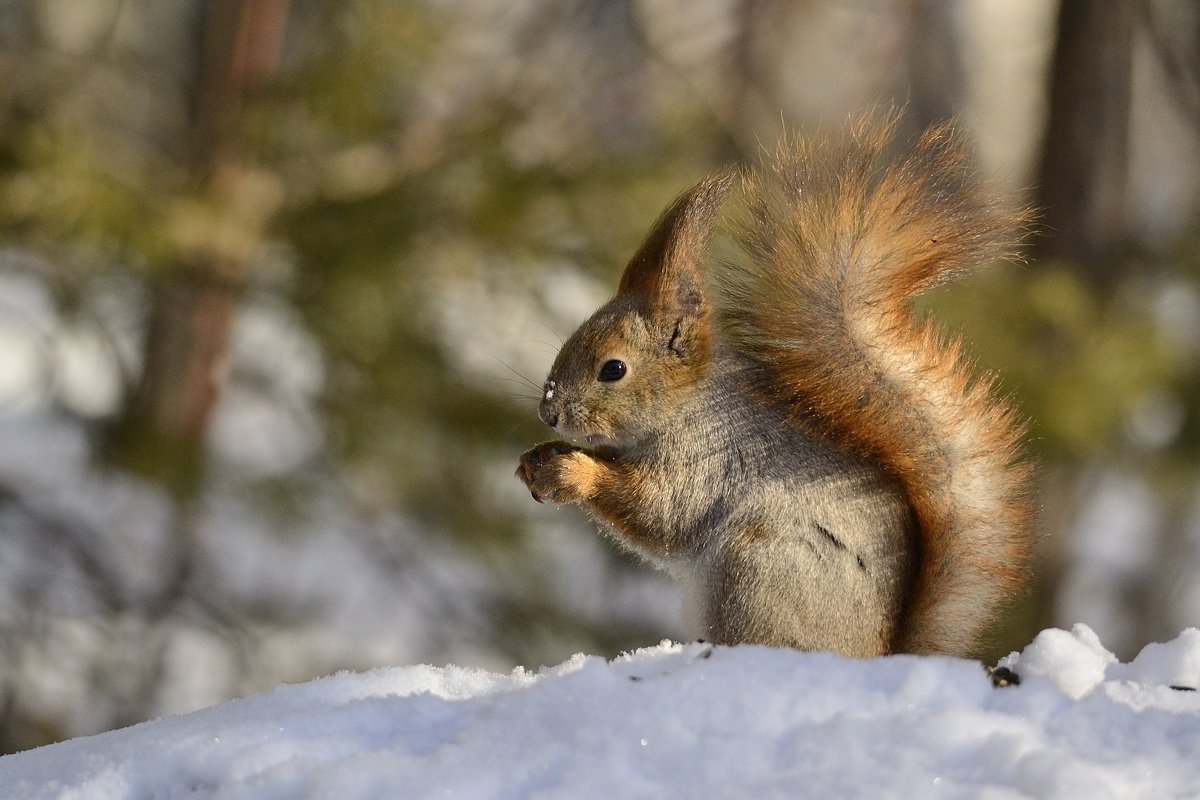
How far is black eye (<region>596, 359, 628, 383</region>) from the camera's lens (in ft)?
3.73

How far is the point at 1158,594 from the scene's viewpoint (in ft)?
13.6

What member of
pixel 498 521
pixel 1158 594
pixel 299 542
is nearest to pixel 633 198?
pixel 498 521

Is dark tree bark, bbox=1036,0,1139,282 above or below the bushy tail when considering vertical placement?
above

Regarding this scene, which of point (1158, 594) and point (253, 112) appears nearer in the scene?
point (253, 112)

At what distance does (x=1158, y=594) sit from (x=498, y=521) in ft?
8.21

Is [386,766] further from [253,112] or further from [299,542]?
[299,542]

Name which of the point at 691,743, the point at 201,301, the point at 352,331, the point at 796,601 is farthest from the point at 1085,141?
the point at 691,743

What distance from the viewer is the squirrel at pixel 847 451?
3.34 feet

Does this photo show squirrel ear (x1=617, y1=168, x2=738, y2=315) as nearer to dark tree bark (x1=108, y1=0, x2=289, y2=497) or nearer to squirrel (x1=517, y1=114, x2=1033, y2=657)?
squirrel (x1=517, y1=114, x2=1033, y2=657)

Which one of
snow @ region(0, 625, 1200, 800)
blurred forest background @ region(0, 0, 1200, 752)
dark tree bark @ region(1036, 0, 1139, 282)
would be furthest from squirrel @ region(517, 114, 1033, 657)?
dark tree bark @ region(1036, 0, 1139, 282)

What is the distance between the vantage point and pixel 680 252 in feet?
3.68

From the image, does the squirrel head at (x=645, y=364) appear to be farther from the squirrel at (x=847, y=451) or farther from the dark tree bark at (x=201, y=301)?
the dark tree bark at (x=201, y=301)

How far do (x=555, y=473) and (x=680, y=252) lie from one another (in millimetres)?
235

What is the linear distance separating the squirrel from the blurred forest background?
1.13 metres
